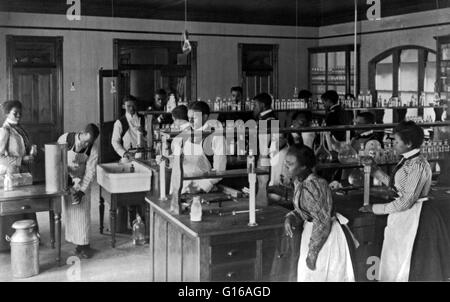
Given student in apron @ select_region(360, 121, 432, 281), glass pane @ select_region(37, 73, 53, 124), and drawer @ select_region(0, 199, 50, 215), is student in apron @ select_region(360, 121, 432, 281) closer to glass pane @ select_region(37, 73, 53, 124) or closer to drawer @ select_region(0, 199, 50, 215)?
drawer @ select_region(0, 199, 50, 215)

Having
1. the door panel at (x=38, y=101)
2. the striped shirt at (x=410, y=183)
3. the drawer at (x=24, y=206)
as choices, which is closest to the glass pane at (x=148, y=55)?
the door panel at (x=38, y=101)

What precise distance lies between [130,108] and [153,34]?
373cm

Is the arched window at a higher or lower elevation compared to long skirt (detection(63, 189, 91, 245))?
higher

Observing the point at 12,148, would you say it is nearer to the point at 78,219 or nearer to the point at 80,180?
the point at 80,180

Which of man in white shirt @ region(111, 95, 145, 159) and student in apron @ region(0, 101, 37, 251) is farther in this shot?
man in white shirt @ region(111, 95, 145, 159)

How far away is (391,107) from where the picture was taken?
9594 mm

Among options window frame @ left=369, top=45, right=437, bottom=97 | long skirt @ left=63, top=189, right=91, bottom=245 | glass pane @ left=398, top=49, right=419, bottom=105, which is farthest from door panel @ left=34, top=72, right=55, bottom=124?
glass pane @ left=398, top=49, right=419, bottom=105

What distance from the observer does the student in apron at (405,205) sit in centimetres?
405

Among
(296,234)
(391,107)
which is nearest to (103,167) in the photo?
(296,234)

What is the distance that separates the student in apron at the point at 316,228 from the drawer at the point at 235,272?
0.42 m

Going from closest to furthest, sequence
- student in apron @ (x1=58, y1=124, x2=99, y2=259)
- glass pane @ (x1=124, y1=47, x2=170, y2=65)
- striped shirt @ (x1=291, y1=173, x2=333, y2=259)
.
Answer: striped shirt @ (x1=291, y1=173, x2=333, y2=259)
student in apron @ (x1=58, y1=124, x2=99, y2=259)
glass pane @ (x1=124, y1=47, x2=170, y2=65)

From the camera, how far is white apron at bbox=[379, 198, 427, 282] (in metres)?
4.10

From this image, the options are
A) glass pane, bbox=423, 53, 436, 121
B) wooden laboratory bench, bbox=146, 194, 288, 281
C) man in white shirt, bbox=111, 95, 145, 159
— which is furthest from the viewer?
glass pane, bbox=423, 53, 436, 121

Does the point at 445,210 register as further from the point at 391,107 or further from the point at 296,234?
the point at 391,107
